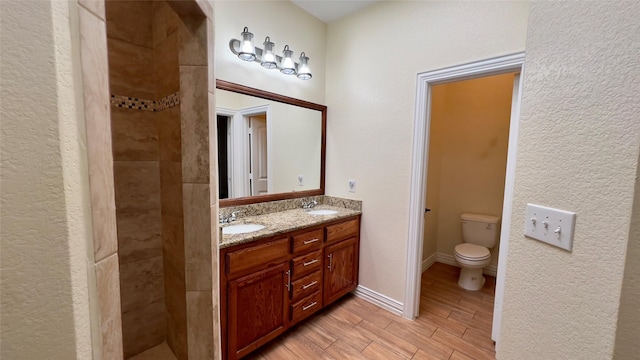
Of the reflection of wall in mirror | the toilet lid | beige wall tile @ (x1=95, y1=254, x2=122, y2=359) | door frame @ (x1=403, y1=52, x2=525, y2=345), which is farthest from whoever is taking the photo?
the toilet lid

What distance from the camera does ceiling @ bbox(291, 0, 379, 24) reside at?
2232mm

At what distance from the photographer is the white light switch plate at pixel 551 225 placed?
31.5 inches

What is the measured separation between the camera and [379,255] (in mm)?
2334

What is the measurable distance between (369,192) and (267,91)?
4.22 ft

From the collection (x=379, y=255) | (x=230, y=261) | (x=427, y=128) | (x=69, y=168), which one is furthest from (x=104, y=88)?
(x=379, y=255)

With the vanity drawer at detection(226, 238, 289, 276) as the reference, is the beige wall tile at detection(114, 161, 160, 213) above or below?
above

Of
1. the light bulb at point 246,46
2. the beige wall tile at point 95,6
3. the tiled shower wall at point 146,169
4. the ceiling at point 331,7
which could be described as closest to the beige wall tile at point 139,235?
the tiled shower wall at point 146,169

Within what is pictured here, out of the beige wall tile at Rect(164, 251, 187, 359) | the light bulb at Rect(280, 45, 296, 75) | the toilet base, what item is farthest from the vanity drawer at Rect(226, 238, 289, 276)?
the toilet base

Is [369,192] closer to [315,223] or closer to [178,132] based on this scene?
[315,223]

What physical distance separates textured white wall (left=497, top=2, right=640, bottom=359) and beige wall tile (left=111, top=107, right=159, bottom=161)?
1.73 meters

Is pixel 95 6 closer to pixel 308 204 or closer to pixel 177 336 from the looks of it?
pixel 177 336

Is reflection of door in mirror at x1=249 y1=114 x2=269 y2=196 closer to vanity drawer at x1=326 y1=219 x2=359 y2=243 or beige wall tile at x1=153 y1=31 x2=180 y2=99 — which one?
vanity drawer at x1=326 y1=219 x2=359 y2=243

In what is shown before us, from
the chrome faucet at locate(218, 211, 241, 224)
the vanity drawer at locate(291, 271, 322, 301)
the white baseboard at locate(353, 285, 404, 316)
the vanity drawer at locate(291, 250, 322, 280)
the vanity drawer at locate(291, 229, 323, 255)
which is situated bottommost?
the white baseboard at locate(353, 285, 404, 316)

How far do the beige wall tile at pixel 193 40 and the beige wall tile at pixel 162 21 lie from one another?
119 millimetres
